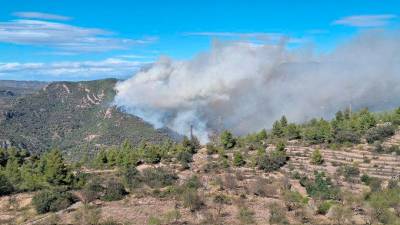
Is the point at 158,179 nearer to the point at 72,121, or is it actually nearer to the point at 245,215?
the point at 245,215

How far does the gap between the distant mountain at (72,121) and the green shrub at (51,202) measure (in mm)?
95439

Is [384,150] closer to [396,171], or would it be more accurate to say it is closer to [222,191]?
[396,171]

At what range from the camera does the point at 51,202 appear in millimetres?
24234

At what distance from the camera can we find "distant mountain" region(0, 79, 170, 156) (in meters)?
136

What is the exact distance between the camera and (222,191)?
2888 cm

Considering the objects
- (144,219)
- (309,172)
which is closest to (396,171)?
(309,172)

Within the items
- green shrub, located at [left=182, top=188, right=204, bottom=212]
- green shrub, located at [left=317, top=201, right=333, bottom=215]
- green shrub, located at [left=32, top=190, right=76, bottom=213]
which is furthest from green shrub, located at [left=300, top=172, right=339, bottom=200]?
green shrub, located at [left=32, top=190, right=76, bottom=213]

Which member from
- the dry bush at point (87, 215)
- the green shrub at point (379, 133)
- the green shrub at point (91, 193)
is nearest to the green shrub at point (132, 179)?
the green shrub at point (91, 193)

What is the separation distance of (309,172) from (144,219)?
21.8 m

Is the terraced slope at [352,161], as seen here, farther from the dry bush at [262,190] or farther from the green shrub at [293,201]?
the green shrub at [293,201]

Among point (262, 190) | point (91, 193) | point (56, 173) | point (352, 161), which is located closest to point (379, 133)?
point (352, 161)

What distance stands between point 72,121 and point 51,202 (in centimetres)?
14746

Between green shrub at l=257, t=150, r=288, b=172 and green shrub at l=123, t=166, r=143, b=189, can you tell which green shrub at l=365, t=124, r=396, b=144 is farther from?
green shrub at l=123, t=166, r=143, b=189

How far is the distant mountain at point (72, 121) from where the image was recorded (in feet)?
445
